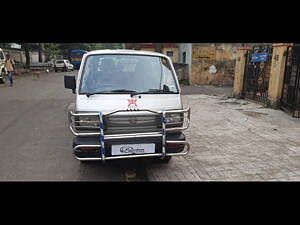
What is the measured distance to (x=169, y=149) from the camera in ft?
10.5

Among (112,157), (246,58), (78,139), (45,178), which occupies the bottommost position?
(45,178)

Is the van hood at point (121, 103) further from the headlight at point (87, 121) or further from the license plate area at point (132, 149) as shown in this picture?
the license plate area at point (132, 149)

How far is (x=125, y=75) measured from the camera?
3.61 metres

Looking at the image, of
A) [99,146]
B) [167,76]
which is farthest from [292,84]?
[99,146]

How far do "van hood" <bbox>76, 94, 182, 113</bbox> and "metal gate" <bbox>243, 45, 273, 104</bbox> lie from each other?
6808 mm

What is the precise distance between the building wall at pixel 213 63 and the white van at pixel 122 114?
39.3 ft

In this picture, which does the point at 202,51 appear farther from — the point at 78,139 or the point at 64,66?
the point at 64,66

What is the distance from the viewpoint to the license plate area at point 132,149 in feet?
9.88

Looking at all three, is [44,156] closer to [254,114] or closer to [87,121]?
[87,121]

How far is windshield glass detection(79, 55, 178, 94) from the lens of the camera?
3.44m

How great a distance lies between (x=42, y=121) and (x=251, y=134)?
561 cm

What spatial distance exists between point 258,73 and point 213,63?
5903 mm

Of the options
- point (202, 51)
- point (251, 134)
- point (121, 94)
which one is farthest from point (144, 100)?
point (202, 51)

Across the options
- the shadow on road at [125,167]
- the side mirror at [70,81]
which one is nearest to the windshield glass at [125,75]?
the side mirror at [70,81]
